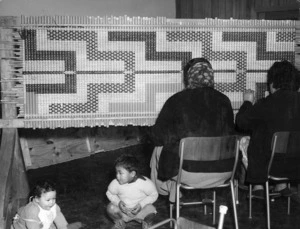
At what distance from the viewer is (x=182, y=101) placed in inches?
120

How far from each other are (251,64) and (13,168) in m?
1.93

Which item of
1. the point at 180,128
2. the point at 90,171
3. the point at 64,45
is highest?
the point at 64,45

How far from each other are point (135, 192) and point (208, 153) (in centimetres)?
60

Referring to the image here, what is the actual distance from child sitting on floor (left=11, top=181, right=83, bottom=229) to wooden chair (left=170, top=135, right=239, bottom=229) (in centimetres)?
70

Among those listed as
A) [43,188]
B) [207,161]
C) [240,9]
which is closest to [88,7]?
[240,9]

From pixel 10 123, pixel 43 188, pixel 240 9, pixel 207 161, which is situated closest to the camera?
pixel 43 188

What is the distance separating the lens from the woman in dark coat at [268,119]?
320 centimetres

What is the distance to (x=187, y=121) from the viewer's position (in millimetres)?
3010

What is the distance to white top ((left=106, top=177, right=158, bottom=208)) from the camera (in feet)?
10.3

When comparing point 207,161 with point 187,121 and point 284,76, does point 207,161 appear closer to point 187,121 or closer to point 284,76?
point 187,121

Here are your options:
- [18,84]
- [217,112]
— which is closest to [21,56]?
[18,84]

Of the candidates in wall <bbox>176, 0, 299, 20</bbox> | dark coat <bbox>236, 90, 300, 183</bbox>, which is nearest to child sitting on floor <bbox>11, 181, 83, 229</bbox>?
dark coat <bbox>236, 90, 300, 183</bbox>

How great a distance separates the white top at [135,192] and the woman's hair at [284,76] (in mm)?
1085

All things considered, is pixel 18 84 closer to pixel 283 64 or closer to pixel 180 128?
pixel 180 128
